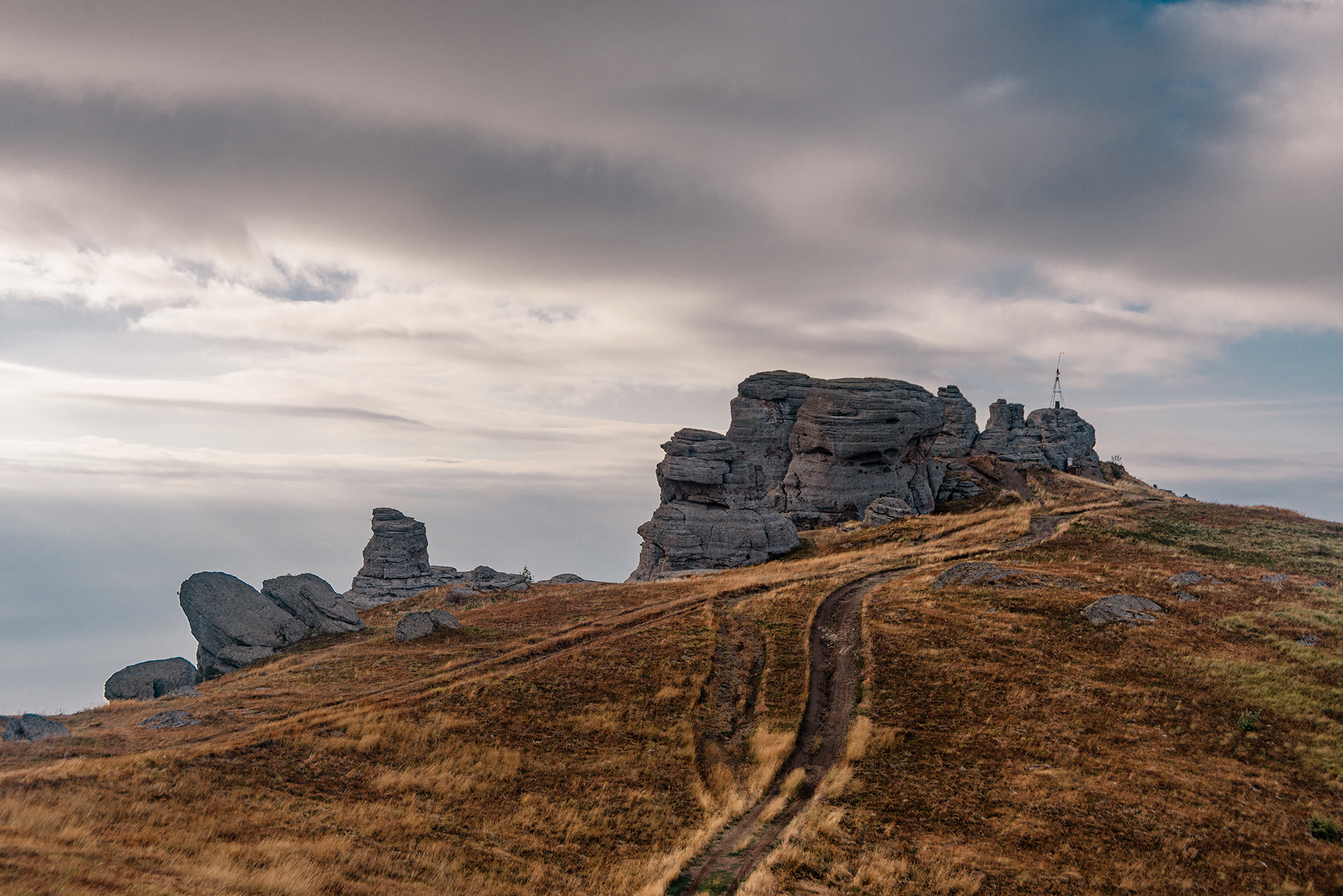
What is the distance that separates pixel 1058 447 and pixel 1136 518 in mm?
65766

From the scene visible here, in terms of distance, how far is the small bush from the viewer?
19.3 meters

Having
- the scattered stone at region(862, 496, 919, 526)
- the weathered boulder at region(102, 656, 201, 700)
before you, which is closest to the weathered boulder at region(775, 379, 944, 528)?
the scattered stone at region(862, 496, 919, 526)

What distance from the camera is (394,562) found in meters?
91.9

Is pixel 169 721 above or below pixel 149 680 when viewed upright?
above

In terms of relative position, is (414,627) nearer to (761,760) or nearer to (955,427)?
(761,760)

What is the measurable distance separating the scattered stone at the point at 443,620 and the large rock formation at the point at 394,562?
148ft

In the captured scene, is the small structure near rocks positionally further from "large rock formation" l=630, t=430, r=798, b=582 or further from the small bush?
the small bush

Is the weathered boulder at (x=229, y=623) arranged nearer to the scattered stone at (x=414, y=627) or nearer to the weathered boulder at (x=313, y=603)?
the weathered boulder at (x=313, y=603)

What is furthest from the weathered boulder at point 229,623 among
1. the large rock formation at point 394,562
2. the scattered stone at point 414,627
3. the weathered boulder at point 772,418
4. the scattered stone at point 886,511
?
the weathered boulder at point 772,418

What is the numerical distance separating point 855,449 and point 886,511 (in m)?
9.96

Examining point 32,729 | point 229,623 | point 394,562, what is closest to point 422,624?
point 229,623

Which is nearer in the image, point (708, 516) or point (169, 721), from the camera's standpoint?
point (169, 721)

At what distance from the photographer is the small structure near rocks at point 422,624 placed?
44.4 metres

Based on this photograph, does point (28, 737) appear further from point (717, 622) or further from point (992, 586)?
point (992, 586)
